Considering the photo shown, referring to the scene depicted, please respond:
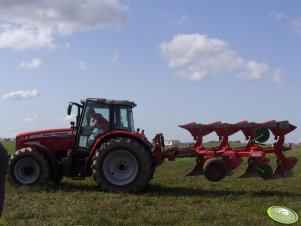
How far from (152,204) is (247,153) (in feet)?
10.7

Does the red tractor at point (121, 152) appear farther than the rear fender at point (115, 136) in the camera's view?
No

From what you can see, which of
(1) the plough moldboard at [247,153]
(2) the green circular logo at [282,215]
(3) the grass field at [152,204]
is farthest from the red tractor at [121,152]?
(2) the green circular logo at [282,215]

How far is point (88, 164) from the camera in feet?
39.3

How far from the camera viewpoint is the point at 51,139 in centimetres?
1280

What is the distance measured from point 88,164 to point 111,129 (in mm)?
994

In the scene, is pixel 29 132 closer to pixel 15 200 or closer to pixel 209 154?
pixel 15 200

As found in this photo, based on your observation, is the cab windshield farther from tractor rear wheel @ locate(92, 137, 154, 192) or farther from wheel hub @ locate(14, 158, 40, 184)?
wheel hub @ locate(14, 158, 40, 184)

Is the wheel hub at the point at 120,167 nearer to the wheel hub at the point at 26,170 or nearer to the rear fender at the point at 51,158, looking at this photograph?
the rear fender at the point at 51,158

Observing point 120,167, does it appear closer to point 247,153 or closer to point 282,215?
point 247,153

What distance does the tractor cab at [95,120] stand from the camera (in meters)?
12.3

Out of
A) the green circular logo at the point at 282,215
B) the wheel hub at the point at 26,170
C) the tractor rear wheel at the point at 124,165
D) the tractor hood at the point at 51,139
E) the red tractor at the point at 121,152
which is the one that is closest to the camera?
the green circular logo at the point at 282,215

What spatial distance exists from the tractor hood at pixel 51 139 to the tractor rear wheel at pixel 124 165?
135cm

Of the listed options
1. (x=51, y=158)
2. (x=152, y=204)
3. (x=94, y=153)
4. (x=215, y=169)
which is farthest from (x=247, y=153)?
(x=51, y=158)

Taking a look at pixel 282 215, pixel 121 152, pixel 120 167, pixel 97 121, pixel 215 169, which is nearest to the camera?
pixel 282 215
